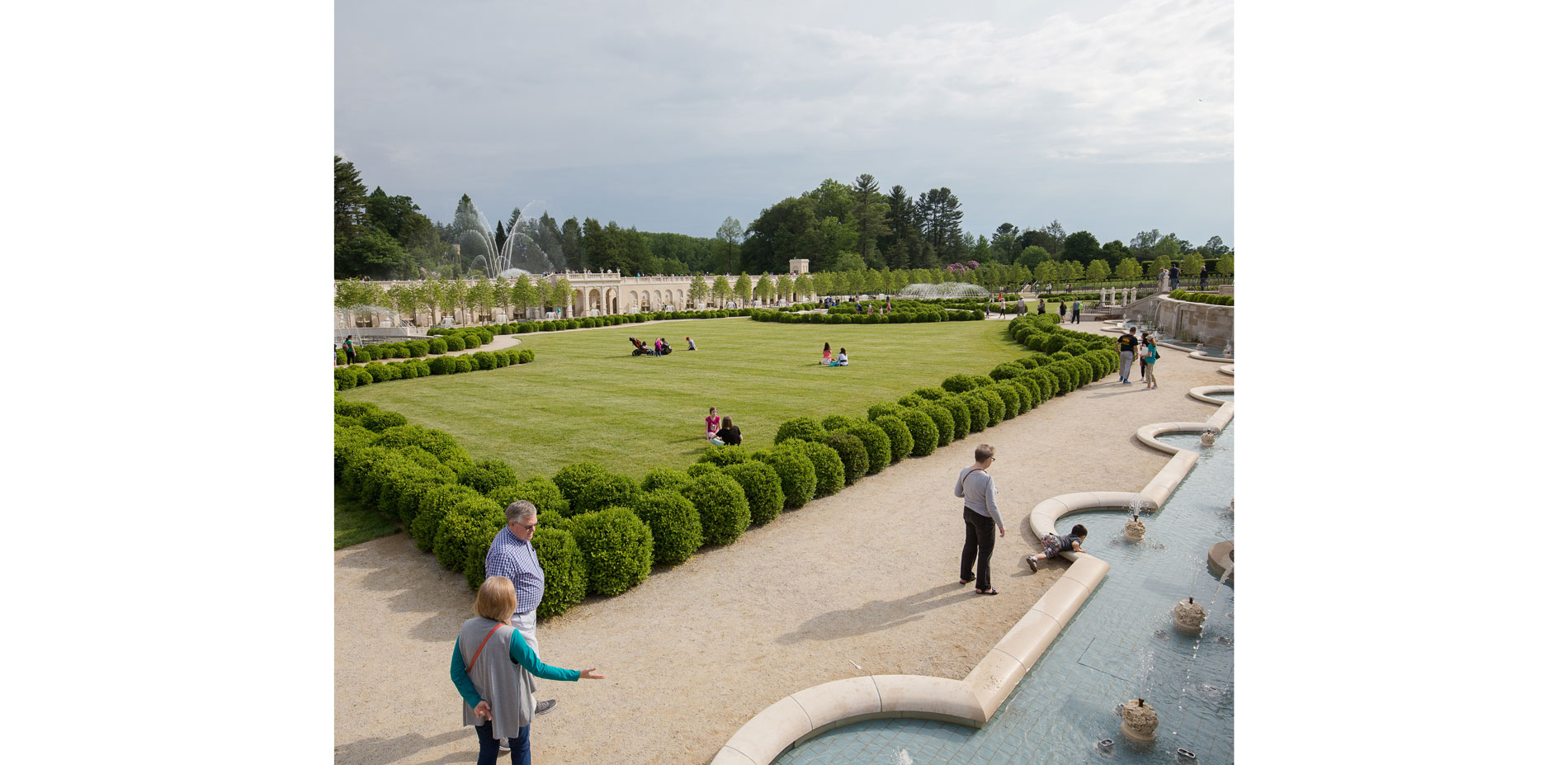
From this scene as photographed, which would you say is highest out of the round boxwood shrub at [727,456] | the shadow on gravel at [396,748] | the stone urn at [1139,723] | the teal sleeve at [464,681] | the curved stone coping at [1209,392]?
the curved stone coping at [1209,392]

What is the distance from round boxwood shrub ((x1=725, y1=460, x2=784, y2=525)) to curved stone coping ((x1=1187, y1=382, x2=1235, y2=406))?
11.9 metres

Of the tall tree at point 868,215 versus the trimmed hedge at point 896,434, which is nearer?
the trimmed hedge at point 896,434

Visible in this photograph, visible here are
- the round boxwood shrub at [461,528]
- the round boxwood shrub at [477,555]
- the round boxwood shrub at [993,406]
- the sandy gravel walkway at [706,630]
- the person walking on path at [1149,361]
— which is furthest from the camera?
the person walking on path at [1149,361]

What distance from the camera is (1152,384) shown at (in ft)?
58.4

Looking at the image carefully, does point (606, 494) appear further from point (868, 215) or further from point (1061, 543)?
point (868, 215)

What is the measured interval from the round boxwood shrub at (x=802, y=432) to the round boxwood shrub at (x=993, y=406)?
438 centimetres

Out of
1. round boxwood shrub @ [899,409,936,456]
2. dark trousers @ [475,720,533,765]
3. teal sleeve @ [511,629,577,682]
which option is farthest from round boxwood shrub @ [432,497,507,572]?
round boxwood shrub @ [899,409,936,456]

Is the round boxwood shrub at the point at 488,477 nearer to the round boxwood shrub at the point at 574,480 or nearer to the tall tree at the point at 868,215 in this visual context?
the round boxwood shrub at the point at 574,480

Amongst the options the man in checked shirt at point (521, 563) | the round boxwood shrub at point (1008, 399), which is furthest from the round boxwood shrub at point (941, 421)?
the man in checked shirt at point (521, 563)

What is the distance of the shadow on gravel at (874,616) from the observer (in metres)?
5.89

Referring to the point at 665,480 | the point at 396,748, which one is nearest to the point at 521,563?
the point at 396,748

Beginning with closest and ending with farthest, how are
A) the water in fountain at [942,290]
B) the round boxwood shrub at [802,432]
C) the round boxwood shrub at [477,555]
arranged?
the round boxwood shrub at [477,555], the round boxwood shrub at [802,432], the water in fountain at [942,290]
